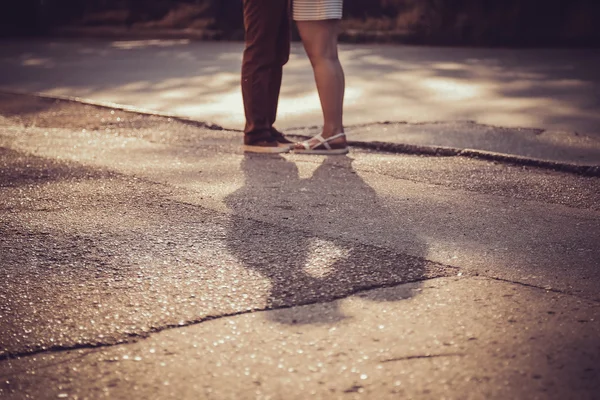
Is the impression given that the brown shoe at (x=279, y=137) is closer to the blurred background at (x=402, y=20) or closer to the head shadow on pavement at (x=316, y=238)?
the head shadow on pavement at (x=316, y=238)

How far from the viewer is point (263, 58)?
4.71 m

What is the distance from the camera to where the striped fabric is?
4520 millimetres

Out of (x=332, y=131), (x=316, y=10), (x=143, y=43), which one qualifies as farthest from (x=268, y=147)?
(x=143, y=43)

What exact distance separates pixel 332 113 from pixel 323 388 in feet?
9.96

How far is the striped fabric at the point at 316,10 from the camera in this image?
4520 millimetres

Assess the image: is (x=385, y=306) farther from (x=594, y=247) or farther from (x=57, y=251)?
(x=57, y=251)

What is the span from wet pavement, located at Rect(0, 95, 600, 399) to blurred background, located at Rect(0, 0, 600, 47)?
24.8 ft

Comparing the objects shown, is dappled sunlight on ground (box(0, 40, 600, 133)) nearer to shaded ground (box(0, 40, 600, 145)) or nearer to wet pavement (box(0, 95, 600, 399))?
shaded ground (box(0, 40, 600, 145))

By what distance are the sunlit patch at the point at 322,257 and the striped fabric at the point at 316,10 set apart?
6.41ft

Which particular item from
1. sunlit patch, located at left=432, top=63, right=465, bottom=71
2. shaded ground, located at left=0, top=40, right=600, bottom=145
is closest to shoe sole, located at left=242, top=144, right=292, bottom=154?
shaded ground, located at left=0, top=40, right=600, bottom=145

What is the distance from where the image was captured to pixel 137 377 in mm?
1907

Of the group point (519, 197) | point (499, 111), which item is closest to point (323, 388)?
point (519, 197)

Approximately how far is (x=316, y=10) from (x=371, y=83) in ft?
10.3

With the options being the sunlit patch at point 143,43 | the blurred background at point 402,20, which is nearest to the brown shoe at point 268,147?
the blurred background at point 402,20
